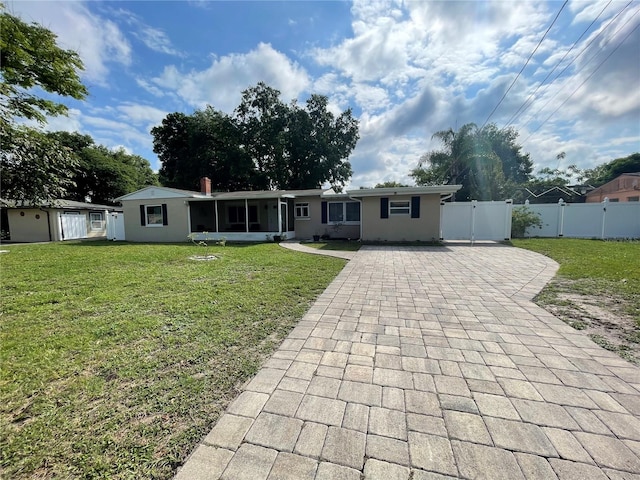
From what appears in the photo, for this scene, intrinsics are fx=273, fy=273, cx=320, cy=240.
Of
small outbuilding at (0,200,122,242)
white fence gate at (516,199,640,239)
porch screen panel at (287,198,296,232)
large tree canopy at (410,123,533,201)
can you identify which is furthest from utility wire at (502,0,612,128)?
small outbuilding at (0,200,122,242)

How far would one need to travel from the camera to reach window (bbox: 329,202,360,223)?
14625 mm

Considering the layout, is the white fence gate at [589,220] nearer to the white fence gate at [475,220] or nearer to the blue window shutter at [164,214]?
the white fence gate at [475,220]

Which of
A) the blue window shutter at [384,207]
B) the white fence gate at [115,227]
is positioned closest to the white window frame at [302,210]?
the blue window shutter at [384,207]

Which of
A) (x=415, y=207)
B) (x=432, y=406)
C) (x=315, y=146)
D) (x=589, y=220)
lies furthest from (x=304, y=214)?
(x=589, y=220)

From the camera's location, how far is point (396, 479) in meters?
1.42

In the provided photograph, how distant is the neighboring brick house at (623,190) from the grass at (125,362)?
3007cm

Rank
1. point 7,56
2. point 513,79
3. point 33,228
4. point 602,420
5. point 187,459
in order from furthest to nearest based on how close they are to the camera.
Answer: point 33,228
point 513,79
point 7,56
point 602,420
point 187,459

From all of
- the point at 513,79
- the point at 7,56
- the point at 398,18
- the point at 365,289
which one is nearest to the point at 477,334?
the point at 365,289

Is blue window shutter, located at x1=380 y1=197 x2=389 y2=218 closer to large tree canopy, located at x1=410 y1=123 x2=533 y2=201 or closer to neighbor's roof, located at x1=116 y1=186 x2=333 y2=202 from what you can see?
neighbor's roof, located at x1=116 y1=186 x2=333 y2=202

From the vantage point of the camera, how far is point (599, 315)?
3742mm

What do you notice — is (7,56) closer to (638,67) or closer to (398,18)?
(398,18)

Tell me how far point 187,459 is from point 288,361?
117 centimetres

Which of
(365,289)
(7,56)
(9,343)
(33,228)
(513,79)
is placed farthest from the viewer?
(33,228)

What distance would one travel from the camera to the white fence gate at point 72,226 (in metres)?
16.9
